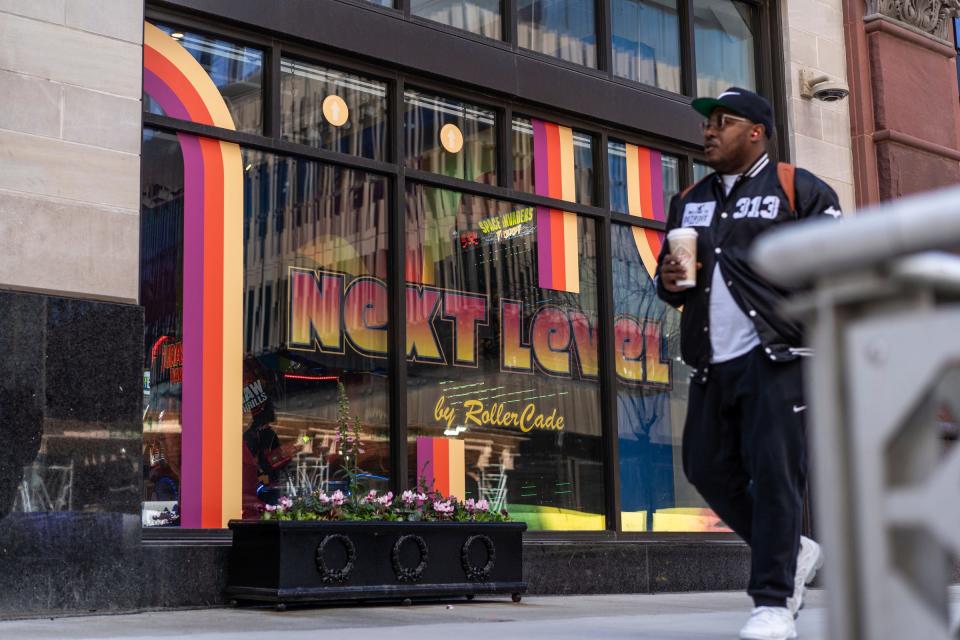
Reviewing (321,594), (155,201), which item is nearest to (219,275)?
(155,201)

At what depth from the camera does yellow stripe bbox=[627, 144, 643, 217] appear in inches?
381

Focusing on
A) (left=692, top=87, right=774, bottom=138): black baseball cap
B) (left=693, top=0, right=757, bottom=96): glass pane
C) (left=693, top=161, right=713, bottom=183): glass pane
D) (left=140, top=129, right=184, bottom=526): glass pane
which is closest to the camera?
(left=692, top=87, right=774, bottom=138): black baseball cap

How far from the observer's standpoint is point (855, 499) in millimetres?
1221

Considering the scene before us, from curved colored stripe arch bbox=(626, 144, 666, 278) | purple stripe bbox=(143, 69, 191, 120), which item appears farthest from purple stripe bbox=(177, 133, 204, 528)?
curved colored stripe arch bbox=(626, 144, 666, 278)

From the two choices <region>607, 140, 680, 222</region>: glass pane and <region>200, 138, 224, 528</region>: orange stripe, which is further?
<region>607, 140, 680, 222</region>: glass pane

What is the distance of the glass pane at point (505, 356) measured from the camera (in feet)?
27.1

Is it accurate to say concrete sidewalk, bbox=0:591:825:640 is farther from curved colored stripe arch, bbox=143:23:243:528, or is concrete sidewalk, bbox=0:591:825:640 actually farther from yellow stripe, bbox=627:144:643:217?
Result: yellow stripe, bbox=627:144:643:217

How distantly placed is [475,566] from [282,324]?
72.2 inches

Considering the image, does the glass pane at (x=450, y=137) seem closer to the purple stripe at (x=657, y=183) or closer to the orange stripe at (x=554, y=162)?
the orange stripe at (x=554, y=162)

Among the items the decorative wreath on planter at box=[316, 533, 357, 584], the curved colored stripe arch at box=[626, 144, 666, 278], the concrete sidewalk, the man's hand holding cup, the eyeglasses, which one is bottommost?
the concrete sidewalk

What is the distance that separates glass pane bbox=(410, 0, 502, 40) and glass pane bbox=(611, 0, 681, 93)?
120 centimetres

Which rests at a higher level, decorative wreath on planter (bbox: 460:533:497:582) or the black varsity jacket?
the black varsity jacket

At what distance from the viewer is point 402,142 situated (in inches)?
327

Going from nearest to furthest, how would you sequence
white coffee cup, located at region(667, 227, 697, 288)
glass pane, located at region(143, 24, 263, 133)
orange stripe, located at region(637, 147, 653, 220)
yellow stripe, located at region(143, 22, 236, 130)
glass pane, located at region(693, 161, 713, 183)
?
white coffee cup, located at region(667, 227, 697, 288)
yellow stripe, located at region(143, 22, 236, 130)
glass pane, located at region(143, 24, 263, 133)
orange stripe, located at region(637, 147, 653, 220)
glass pane, located at region(693, 161, 713, 183)
